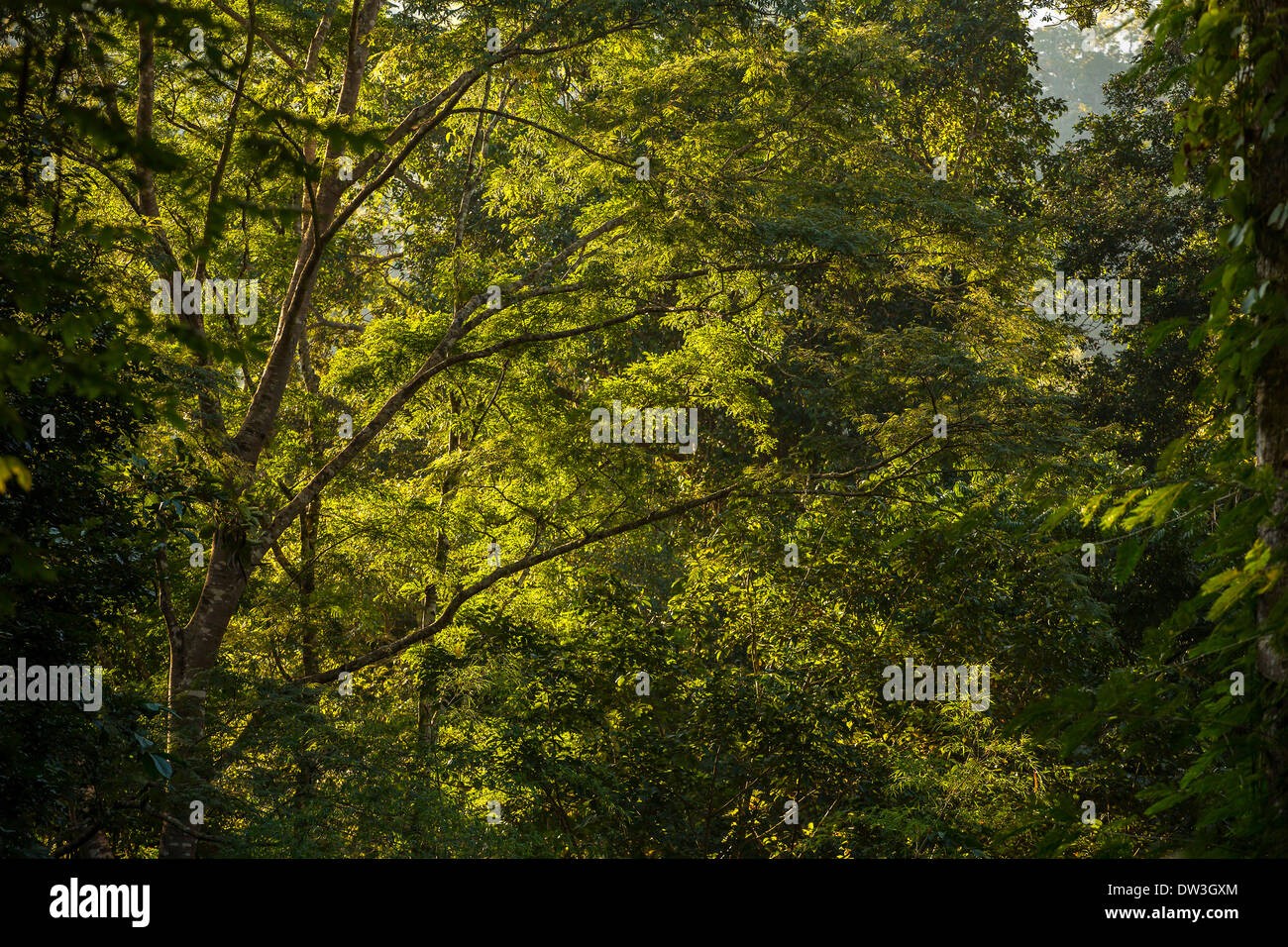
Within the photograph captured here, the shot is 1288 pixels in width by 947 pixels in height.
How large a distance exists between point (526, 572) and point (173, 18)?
1038 cm

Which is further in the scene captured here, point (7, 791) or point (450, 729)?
point (450, 729)

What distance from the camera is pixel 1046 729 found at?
2561mm

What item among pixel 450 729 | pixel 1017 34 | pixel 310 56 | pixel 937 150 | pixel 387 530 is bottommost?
pixel 450 729

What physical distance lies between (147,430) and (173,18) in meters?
5.22

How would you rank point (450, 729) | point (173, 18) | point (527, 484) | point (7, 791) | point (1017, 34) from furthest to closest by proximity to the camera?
point (1017, 34)
point (527, 484)
point (450, 729)
point (7, 791)
point (173, 18)

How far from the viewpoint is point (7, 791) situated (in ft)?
15.5

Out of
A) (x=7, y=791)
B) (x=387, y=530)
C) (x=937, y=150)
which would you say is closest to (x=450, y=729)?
(x=387, y=530)

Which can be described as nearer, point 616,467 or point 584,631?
point 584,631
